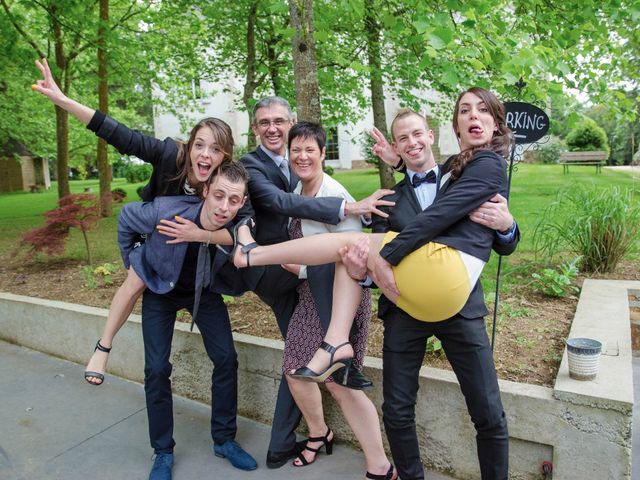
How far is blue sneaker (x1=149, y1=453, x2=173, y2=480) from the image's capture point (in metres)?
3.04

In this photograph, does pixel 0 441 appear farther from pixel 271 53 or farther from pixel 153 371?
pixel 271 53

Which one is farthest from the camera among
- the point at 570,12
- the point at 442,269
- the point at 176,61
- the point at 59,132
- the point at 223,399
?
the point at 176,61

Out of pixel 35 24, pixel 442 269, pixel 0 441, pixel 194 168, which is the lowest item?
pixel 0 441

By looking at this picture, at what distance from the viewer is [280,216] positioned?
10.3 ft

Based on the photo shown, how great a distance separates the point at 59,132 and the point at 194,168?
965cm

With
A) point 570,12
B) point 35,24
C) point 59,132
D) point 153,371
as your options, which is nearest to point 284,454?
point 153,371

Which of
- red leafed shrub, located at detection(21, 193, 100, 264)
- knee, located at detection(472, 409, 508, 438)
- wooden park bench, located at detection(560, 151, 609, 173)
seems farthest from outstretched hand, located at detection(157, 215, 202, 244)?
wooden park bench, located at detection(560, 151, 609, 173)

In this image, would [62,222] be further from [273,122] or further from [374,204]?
[374,204]

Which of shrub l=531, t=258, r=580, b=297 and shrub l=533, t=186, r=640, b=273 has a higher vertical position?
shrub l=533, t=186, r=640, b=273

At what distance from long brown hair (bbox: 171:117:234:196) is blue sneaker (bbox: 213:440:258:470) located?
5.17 feet

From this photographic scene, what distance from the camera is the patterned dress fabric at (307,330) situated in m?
3.02

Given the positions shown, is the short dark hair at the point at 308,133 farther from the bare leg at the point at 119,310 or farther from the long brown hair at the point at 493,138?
the bare leg at the point at 119,310

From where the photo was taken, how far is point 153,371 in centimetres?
304

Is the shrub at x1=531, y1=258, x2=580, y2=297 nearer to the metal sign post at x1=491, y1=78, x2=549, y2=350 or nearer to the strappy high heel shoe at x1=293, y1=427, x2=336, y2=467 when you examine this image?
the metal sign post at x1=491, y1=78, x2=549, y2=350
